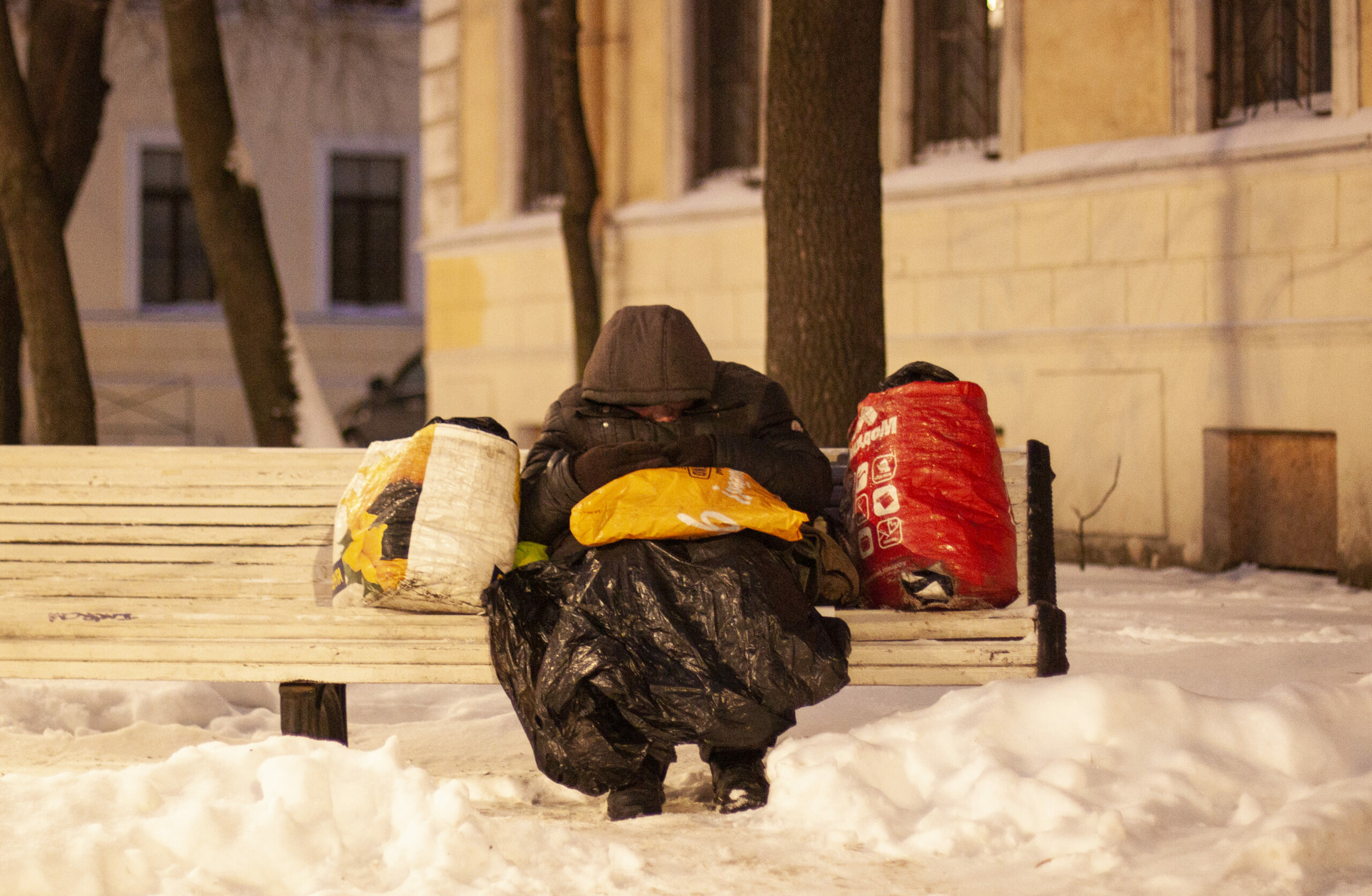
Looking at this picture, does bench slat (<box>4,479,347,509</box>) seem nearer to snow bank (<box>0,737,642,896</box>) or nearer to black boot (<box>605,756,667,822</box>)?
snow bank (<box>0,737,642,896</box>)

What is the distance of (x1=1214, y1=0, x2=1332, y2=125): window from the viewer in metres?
8.63

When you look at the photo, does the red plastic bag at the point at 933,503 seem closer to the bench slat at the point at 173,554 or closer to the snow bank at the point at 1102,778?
the snow bank at the point at 1102,778

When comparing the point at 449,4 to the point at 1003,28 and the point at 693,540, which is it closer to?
the point at 1003,28

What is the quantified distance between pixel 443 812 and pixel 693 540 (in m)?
0.90

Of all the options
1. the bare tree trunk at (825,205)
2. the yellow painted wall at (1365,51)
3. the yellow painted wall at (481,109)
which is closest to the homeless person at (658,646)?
the bare tree trunk at (825,205)

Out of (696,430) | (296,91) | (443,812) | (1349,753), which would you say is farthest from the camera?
(296,91)

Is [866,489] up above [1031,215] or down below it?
below

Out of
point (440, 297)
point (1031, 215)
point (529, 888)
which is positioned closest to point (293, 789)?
point (529, 888)

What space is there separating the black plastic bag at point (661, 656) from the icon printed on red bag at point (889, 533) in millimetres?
392

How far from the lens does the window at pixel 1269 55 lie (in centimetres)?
863

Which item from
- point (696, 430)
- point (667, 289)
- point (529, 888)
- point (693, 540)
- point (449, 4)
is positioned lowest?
point (529, 888)

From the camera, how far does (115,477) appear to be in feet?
16.1

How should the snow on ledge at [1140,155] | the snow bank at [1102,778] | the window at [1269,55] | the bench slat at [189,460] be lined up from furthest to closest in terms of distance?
the window at [1269,55] < the snow on ledge at [1140,155] < the bench slat at [189,460] < the snow bank at [1102,778]

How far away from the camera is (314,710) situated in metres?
4.09
